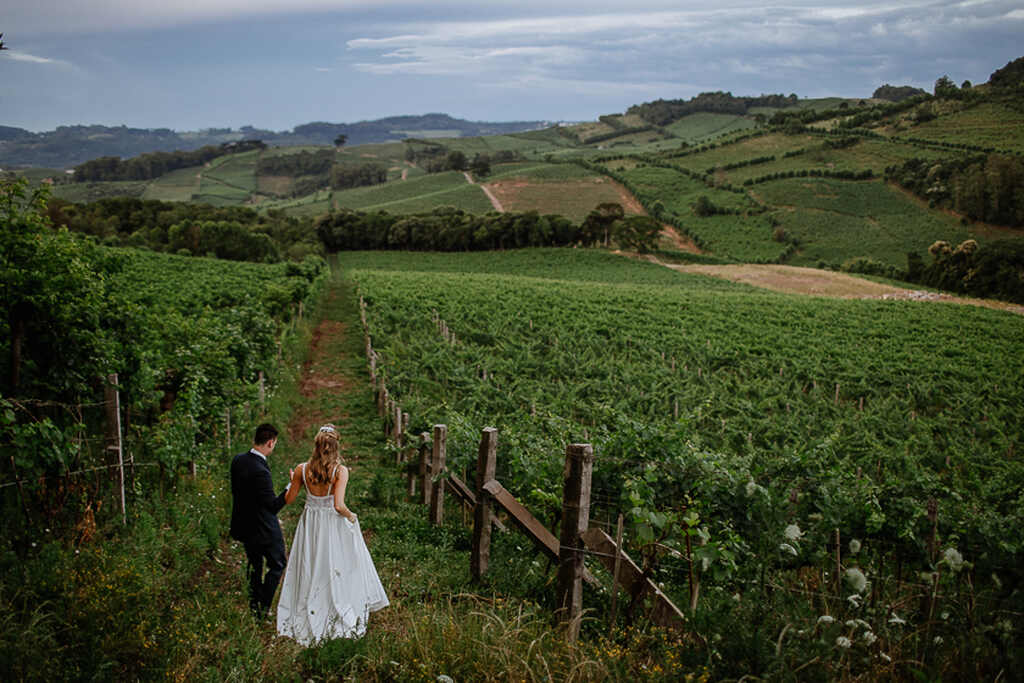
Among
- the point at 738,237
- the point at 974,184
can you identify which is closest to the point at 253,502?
the point at 738,237

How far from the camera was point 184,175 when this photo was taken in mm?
166500

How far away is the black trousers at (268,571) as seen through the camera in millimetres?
5613

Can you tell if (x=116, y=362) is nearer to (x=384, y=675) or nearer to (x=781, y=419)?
(x=384, y=675)

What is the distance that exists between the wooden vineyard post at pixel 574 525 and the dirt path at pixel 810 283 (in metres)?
46.3

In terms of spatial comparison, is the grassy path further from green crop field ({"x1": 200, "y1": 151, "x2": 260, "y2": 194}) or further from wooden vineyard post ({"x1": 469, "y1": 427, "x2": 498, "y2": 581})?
green crop field ({"x1": 200, "y1": 151, "x2": 260, "y2": 194})

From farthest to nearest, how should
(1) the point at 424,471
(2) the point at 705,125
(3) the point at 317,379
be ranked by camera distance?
1. (2) the point at 705,125
2. (3) the point at 317,379
3. (1) the point at 424,471

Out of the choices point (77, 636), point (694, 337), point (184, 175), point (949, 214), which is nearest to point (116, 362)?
point (77, 636)

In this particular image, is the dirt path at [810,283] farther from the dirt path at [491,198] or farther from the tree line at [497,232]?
the dirt path at [491,198]

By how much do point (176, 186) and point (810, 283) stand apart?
151 m

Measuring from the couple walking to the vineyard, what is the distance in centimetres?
183

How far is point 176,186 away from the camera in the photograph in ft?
499

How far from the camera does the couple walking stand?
201 inches

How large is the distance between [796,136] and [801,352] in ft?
382

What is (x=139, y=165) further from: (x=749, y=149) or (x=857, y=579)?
(x=857, y=579)
